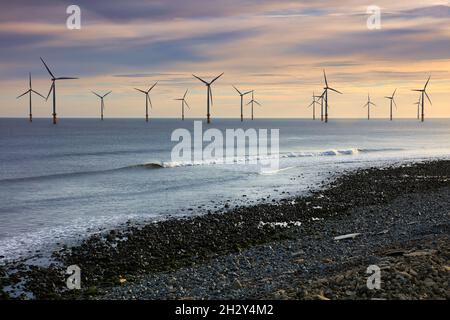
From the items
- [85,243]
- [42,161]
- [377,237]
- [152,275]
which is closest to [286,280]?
[152,275]

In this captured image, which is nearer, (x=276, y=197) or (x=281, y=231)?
(x=281, y=231)

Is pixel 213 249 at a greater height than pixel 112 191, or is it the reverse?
pixel 213 249

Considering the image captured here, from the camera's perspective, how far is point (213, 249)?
20.3m

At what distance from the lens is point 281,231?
917 inches

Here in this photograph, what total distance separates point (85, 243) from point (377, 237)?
12785mm

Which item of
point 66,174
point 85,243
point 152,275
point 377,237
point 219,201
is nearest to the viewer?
point 152,275

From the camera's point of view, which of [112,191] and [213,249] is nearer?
[213,249]

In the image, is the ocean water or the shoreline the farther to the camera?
the ocean water

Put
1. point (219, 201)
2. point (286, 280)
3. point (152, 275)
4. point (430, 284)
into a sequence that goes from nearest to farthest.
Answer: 1. point (430, 284)
2. point (286, 280)
3. point (152, 275)
4. point (219, 201)

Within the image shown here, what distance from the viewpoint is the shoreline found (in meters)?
15.4

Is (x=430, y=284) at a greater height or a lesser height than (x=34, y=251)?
greater

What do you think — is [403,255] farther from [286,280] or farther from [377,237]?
[377,237]

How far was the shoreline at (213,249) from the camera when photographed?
50.5ft

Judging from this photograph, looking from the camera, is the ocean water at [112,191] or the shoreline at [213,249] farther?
the ocean water at [112,191]
